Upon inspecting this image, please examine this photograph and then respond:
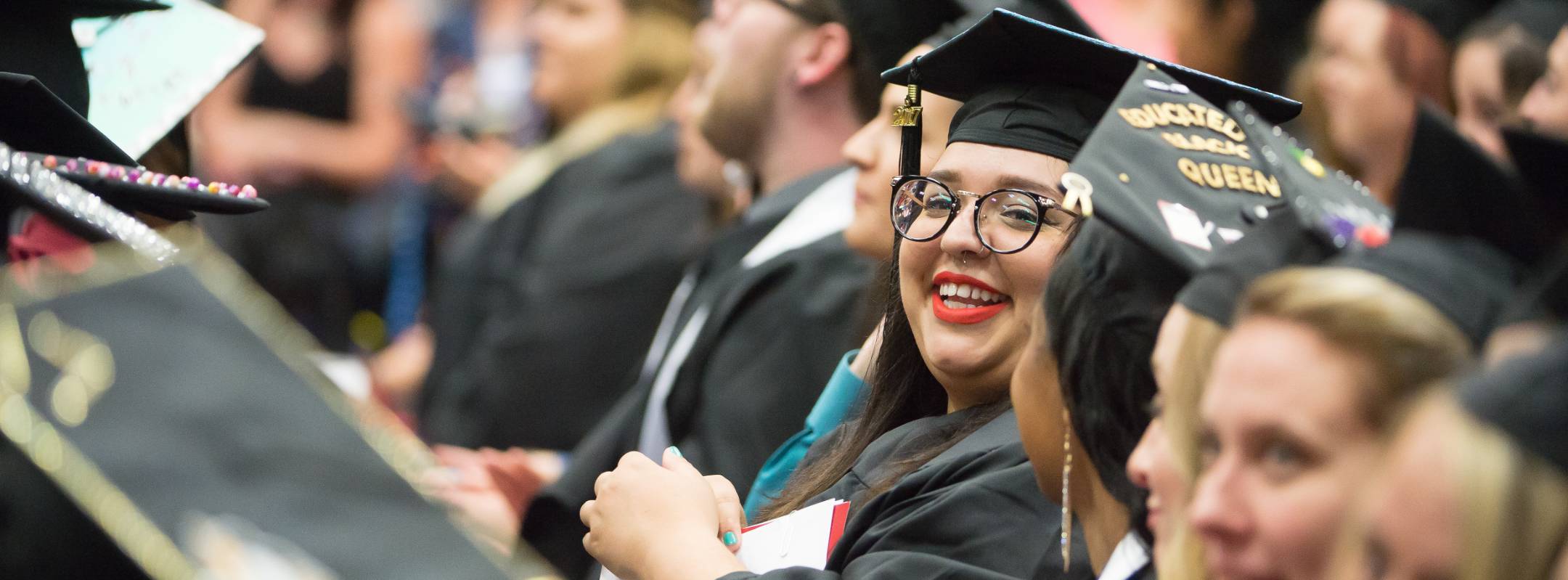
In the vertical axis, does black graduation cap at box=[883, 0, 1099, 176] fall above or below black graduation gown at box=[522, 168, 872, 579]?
above

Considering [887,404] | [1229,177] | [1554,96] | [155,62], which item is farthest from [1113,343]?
[155,62]

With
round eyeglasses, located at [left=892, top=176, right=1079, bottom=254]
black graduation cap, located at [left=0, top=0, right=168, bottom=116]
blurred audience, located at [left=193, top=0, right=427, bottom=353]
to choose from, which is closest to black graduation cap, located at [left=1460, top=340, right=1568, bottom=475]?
round eyeglasses, located at [left=892, top=176, right=1079, bottom=254]

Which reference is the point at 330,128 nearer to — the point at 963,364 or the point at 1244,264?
the point at 963,364

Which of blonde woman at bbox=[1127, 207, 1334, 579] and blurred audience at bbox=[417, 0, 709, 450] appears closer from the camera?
blonde woman at bbox=[1127, 207, 1334, 579]

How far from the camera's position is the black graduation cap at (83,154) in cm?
230

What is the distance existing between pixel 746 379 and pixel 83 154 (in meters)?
1.75

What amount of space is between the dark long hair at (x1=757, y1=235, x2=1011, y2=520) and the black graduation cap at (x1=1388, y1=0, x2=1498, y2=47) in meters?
2.03

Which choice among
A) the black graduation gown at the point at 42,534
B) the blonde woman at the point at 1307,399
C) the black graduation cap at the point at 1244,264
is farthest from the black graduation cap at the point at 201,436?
the black graduation cap at the point at 1244,264

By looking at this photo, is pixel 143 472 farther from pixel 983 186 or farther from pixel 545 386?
pixel 545 386

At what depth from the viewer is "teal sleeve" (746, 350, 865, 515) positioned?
3.17 metres

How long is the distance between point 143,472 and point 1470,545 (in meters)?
1.03

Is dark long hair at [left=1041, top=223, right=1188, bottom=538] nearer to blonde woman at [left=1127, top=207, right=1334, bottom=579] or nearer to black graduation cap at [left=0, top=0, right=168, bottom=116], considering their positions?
blonde woman at [left=1127, top=207, right=1334, bottom=579]

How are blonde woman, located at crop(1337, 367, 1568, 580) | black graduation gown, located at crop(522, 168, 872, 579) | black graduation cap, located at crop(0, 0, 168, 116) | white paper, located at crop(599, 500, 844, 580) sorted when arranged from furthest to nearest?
black graduation gown, located at crop(522, 168, 872, 579), black graduation cap, located at crop(0, 0, 168, 116), white paper, located at crop(599, 500, 844, 580), blonde woman, located at crop(1337, 367, 1568, 580)

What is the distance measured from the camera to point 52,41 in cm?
275
